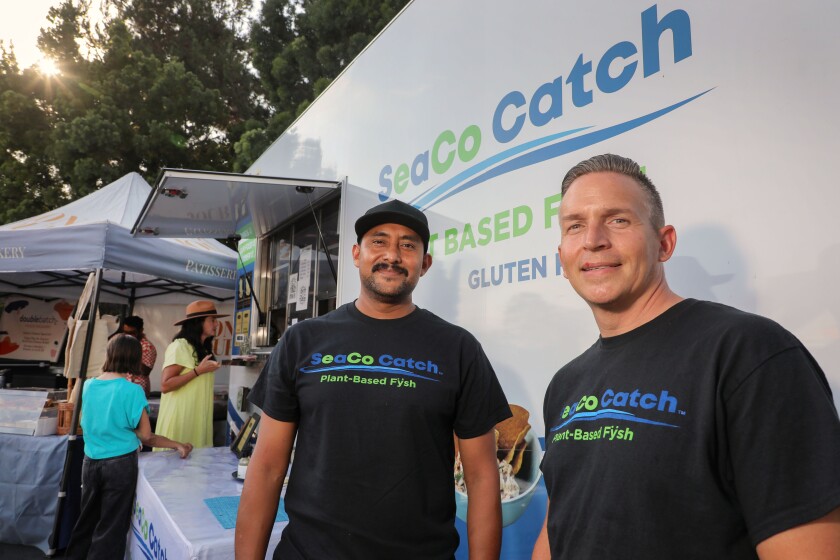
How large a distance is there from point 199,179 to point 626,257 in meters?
2.92

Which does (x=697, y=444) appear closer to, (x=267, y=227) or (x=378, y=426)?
(x=378, y=426)

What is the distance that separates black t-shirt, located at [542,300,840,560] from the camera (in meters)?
0.74

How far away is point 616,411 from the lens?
95 cm

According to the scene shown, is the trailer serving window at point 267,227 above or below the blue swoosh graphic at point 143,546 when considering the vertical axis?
above

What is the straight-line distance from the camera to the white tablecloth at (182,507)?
1934 mm

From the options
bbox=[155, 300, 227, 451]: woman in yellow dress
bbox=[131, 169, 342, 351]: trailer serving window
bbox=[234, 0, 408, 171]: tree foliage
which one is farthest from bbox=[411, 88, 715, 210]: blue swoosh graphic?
bbox=[234, 0, 408, 171]: tree foliage

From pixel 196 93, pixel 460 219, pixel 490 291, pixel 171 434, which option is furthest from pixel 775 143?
pixel 196 93

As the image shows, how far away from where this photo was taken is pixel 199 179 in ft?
11.0

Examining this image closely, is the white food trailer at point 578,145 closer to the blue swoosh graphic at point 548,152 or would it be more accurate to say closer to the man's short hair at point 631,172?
the blue swoosh graphic at point 548,152

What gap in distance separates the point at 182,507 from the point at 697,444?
217 cm

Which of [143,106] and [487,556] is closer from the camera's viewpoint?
[487,556]

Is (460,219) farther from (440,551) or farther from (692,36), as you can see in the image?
(440,551)

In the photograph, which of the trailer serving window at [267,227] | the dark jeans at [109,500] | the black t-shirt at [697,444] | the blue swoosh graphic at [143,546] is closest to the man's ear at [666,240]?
the black t-shirt at [697,444]

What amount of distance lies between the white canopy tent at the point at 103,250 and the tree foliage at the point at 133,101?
5.24 metres
